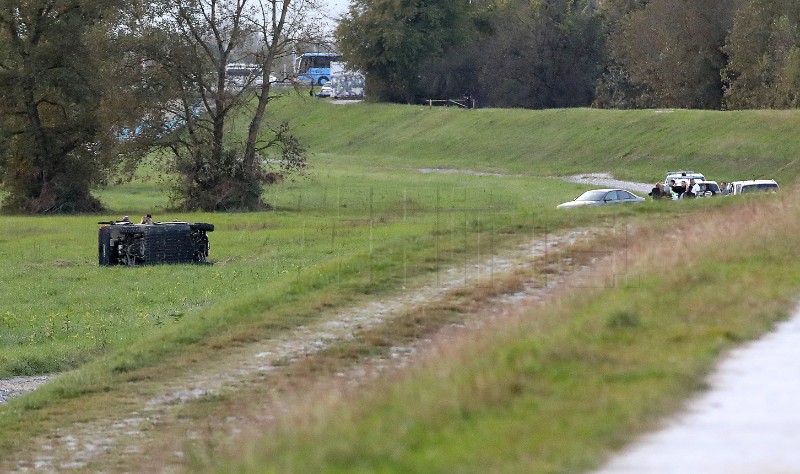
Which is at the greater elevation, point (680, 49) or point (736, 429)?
point (680, 49)

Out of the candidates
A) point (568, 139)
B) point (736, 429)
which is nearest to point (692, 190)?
point (736, 429)

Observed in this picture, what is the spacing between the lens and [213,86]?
53.8 m

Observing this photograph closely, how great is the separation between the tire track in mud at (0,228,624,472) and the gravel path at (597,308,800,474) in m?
4.05

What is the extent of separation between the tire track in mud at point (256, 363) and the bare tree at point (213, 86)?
1470 inches

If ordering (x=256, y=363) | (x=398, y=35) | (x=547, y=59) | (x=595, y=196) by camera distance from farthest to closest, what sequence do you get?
1. (x=547, y=59)
2. (x=398, y=35)
3. (x=595, y=196)
4. (x=256, y=363)

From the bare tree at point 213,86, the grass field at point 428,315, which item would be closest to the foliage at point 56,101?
the bare tree at point 213,86

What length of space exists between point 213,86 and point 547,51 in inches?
2090

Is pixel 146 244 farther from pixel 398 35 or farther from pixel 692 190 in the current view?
pixel 398 35

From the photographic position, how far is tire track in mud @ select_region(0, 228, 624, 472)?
432 inches

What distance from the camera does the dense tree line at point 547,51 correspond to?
8294 cm

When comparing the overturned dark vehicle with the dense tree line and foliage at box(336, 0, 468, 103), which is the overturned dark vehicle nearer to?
the dense tree line

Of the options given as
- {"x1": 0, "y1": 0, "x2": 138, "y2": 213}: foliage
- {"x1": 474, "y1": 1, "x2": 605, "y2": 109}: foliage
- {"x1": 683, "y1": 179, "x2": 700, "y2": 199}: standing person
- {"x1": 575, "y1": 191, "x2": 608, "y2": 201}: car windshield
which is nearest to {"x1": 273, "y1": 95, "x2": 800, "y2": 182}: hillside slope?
{"x1": 683, "y1": 179, "x2": 700, "y2": 199}: standing person

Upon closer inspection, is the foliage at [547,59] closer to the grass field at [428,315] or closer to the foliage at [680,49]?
the foliage at [680,49]

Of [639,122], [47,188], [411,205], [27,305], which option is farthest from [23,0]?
[639,122]
